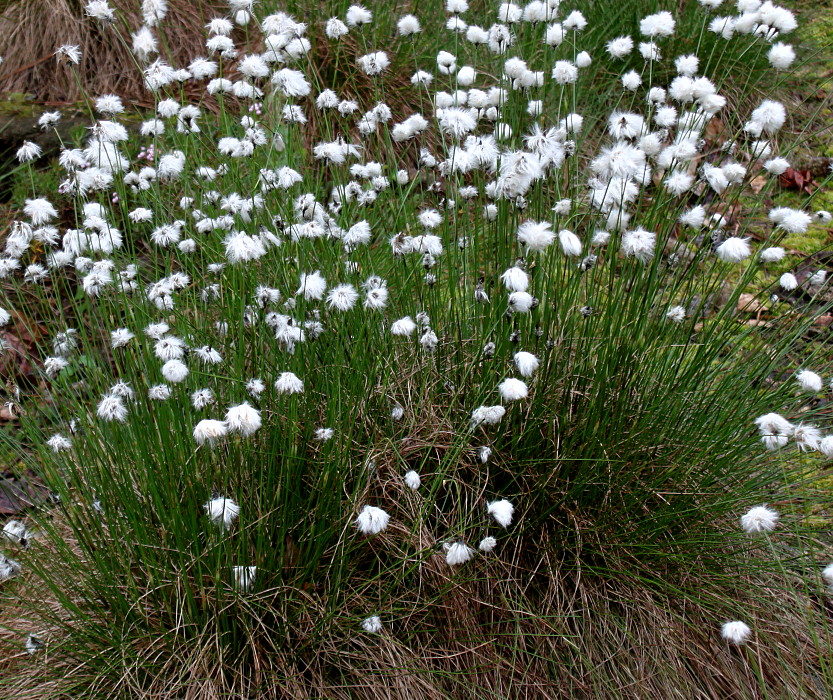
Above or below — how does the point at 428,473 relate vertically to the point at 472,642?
above

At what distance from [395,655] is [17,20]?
5330 mm

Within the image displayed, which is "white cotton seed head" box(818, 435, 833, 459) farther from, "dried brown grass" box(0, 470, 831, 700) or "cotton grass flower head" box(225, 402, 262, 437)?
"cotton grass flower head" box(225, 402, 262, 437)

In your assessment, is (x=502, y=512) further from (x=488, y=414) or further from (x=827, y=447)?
(x=827, y=447)

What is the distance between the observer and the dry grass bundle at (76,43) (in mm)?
5168

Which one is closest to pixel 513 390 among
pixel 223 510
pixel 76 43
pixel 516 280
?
pixel 516 280

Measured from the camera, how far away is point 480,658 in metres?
2.18

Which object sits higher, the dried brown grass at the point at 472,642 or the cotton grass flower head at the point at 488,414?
the cotton grass flower head at the point at 488,414

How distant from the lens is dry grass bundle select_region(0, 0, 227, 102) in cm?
517

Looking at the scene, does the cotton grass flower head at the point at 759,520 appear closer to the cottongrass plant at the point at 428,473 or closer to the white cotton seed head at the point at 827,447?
the cottongrass plant at the point at 428,473

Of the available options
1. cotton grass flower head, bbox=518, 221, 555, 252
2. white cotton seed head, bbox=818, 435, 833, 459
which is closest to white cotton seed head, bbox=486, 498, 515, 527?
cotton grass flower head, bbox=518, 221, 555, 252

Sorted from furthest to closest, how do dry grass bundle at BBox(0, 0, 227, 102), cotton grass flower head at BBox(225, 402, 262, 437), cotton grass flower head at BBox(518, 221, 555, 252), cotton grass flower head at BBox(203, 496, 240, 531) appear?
dry grass bundle at BBox(0, 0, 227, 102) → cotton grass flower head at BBox(518, 221, 555, 252) → cotton grass flower head at BBox(203, 496, 240, 531) → cotton grass flower head at BBox(225, 402, 262, 437)

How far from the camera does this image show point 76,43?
203 inches

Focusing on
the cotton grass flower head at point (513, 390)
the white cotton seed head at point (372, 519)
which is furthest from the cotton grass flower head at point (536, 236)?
the white cotton seed head at point (372, 519)

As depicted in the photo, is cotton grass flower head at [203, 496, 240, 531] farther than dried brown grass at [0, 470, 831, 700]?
No
